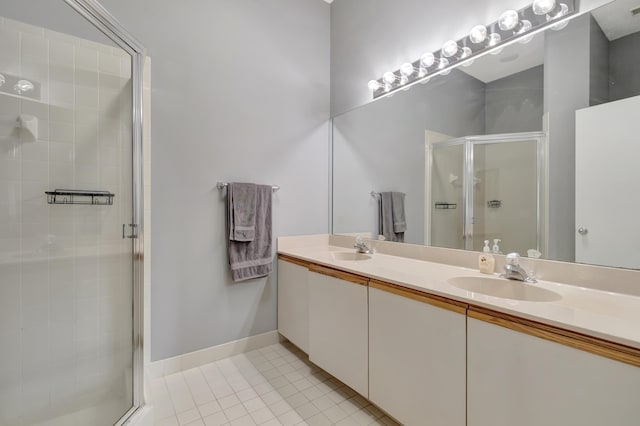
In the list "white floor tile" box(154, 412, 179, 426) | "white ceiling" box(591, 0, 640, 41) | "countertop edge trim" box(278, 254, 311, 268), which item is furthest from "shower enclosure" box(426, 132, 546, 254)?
"white floor tile" box(154, 412, 179, 426)

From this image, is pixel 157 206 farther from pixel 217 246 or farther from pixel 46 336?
pixel 46 336

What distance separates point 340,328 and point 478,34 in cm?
178

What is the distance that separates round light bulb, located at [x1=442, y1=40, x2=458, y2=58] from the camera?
5.30 feet

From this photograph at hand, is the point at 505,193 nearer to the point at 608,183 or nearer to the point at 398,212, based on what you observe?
the point at 608,183

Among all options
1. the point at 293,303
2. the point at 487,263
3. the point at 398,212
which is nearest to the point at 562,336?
the point at 487,263

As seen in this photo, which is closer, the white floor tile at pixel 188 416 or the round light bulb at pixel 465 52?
the white floor tile at pixel 188 416

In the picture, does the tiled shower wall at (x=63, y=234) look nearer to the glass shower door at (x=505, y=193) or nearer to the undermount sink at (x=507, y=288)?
the undermount sink at (x=507, y=288)

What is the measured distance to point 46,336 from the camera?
1.39m

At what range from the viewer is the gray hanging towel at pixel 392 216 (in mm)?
1959

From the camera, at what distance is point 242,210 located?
203 cm

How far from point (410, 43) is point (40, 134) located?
7.26 ft

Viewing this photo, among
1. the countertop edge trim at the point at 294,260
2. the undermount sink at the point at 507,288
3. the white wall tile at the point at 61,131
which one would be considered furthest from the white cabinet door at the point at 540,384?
the white wall tile at the point at 61,131

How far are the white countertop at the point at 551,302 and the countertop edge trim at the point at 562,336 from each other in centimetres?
2

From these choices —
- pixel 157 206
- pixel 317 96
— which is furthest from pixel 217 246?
pixel 317 96
